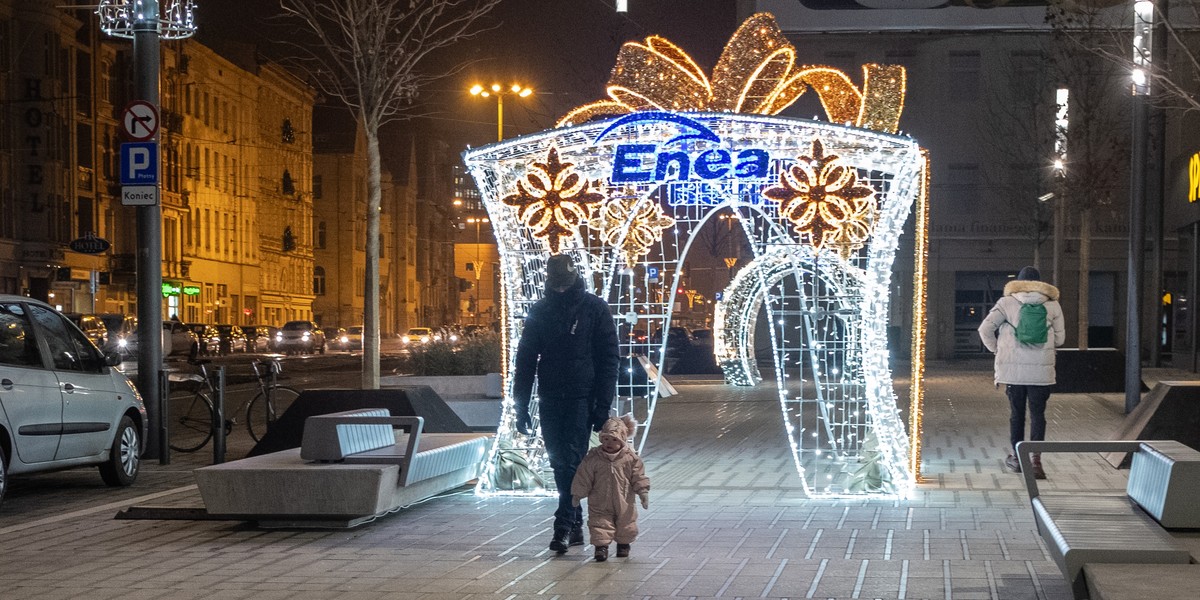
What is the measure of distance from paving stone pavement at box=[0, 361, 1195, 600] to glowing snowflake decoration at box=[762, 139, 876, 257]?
80.8 inches

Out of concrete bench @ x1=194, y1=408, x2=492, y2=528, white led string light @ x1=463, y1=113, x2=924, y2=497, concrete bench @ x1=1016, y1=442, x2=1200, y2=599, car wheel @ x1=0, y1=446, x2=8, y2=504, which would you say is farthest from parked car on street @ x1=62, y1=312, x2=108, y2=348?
concrete bench @ x1=1016, y1=442, x2=1200, y2=599

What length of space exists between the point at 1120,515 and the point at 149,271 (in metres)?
11.3

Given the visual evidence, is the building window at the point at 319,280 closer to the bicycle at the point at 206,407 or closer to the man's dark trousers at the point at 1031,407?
the bicycle at the point at 206,407

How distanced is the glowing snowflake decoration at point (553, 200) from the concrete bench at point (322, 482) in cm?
202

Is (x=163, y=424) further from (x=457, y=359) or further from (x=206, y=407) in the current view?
(x=457, y=359)

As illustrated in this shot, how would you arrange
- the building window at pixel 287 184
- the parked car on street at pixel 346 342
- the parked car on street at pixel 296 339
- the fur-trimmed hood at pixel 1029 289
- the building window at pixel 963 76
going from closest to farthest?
the fur-trimmed hood at pixel 1029 289
the building window at pixel 963 76
the parked car on street at pixel 296 339
the parked car on street at pixel 346 342
the building window at pixel 287 184

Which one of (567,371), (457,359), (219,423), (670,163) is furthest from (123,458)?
(457,359)

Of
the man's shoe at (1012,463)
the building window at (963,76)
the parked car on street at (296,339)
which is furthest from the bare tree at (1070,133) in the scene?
the parked car on street at (296,339)

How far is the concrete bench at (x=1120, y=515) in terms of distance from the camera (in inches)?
261

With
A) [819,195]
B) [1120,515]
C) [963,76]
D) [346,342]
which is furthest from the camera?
[346,342]

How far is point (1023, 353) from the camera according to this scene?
42.3 feet

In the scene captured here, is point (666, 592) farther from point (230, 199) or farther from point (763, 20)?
point (230, 199)

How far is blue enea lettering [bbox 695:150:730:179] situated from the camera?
1150 centimetres

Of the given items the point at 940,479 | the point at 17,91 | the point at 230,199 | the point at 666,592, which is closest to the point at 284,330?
the point at 230,199
